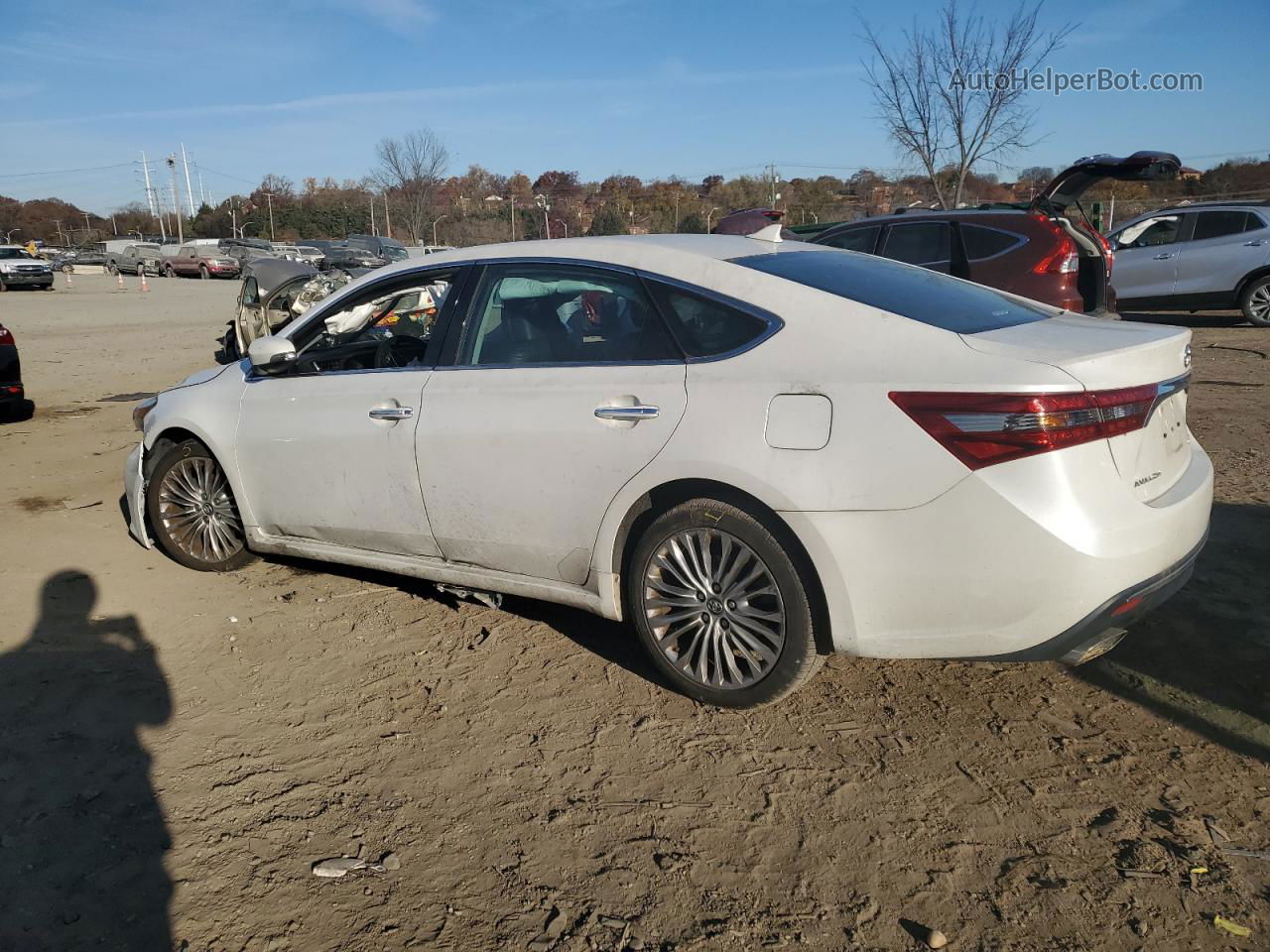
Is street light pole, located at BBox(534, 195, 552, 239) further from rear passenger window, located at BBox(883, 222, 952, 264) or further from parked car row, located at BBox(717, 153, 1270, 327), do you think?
rear passenger window, located at BBox(883, 222, 952, 264)

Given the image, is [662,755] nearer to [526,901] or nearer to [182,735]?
[526,901]

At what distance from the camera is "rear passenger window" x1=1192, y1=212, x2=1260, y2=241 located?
13383 millimetres

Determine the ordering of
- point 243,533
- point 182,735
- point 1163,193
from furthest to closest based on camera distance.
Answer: point 1163,193 → point 243,533 → point 182,735

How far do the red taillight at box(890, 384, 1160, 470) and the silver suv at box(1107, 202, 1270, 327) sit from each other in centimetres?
1267

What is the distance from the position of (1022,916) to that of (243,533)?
3944mm

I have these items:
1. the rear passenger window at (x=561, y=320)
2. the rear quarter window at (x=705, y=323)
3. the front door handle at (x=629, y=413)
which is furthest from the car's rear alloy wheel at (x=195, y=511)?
the rear quarter window at (x=705, y=323)

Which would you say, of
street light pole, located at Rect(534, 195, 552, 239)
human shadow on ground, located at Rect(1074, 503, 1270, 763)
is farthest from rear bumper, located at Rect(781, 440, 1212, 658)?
street light pole, located at Rect(534, 195, 552, 239)

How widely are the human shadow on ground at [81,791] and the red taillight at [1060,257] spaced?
8182 millimetres

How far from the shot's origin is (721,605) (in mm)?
3352

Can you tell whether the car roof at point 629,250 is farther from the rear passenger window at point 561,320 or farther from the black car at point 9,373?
the black car at point 9,373

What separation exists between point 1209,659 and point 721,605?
191cm

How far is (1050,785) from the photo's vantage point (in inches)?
118


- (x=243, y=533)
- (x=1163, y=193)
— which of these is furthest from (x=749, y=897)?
(x=1163, y=193)

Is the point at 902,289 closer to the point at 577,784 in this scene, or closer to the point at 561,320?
the point at 561,320
